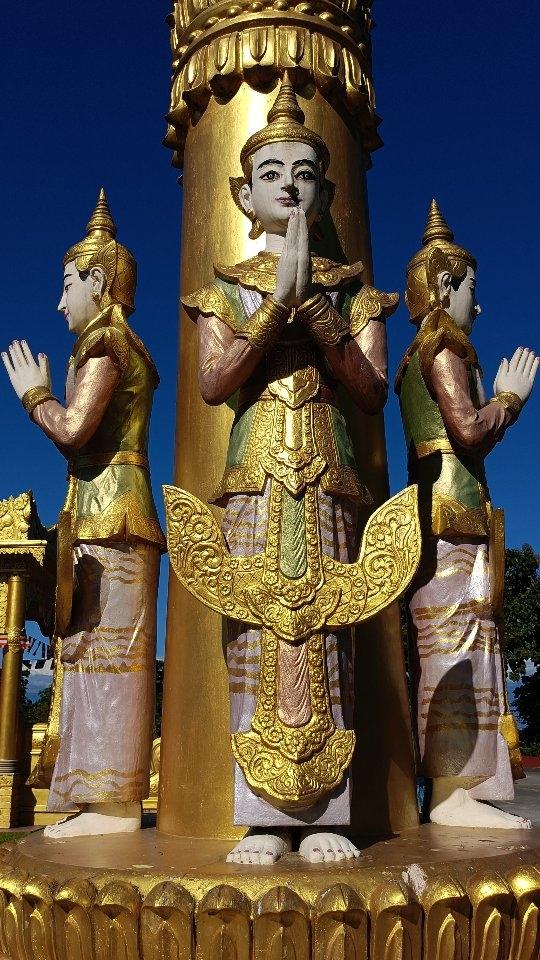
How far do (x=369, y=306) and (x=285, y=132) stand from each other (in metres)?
0.78

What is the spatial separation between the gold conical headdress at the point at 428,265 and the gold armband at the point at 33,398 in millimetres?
1852

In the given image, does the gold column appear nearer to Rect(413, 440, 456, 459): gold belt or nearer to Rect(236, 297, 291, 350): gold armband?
Rect(413, 440, 456, 459): gold belt

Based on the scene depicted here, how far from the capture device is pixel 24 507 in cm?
1299

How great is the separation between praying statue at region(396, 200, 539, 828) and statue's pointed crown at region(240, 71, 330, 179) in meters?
1.00

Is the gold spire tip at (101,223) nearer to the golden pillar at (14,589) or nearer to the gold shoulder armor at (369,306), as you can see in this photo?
the gold shoulder armor at (369,306)

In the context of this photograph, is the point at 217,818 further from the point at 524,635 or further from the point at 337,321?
the point at 524,635

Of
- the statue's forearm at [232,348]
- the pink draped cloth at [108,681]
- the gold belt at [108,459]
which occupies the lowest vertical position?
the pink draped cloth at [108,681]

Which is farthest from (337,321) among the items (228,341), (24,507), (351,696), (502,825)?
(24,507)

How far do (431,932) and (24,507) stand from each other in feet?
36.6

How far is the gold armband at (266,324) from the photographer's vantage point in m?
3.21

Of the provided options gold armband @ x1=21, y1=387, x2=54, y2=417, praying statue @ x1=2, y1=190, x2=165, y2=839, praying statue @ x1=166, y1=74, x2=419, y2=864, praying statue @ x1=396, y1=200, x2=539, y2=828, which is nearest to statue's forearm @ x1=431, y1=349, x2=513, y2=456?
praying statue @ x1=396, y1=200, x2=539, y2=828

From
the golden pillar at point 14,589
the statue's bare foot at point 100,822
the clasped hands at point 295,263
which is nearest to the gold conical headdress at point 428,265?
the clasped hands at point 295,263

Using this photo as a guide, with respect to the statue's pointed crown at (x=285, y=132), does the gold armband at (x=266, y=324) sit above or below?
below

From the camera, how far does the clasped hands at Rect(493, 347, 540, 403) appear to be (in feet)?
13.0
